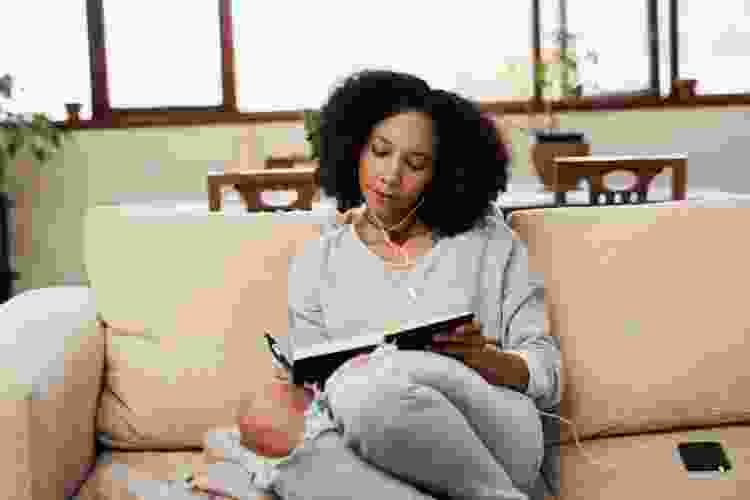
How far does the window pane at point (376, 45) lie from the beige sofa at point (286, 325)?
371 cm

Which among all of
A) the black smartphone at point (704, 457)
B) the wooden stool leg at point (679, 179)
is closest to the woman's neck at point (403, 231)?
the black smartphone at point (704, 457)

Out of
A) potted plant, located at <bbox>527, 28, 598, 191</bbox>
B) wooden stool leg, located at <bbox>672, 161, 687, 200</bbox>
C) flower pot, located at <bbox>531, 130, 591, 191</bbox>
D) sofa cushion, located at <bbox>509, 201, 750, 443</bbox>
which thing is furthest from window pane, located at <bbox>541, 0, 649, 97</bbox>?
sofa cushion, located at <bbox>509, 201, 750, 443</bbox>

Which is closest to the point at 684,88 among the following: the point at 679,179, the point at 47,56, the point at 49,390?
the point at 679,179

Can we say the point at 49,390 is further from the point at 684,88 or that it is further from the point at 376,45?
the point at 684,88

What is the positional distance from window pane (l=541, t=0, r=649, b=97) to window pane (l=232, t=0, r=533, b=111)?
150 millimetres

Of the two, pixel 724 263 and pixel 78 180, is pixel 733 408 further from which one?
pixel 78 180

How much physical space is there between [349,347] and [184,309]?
0.49m

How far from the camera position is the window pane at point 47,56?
5531 millimetres

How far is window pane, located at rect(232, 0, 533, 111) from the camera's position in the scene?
18.4ft

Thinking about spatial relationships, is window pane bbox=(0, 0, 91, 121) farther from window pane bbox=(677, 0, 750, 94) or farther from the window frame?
window pane bbox=(677, 0, 750, 94)

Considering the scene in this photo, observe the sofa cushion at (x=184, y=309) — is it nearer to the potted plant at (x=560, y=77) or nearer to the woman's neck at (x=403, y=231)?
the woman's neck at (x=403, y=231)

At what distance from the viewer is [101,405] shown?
1929mm

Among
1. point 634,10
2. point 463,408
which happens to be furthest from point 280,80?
point 463,408

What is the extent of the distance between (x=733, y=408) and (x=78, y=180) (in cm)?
430
